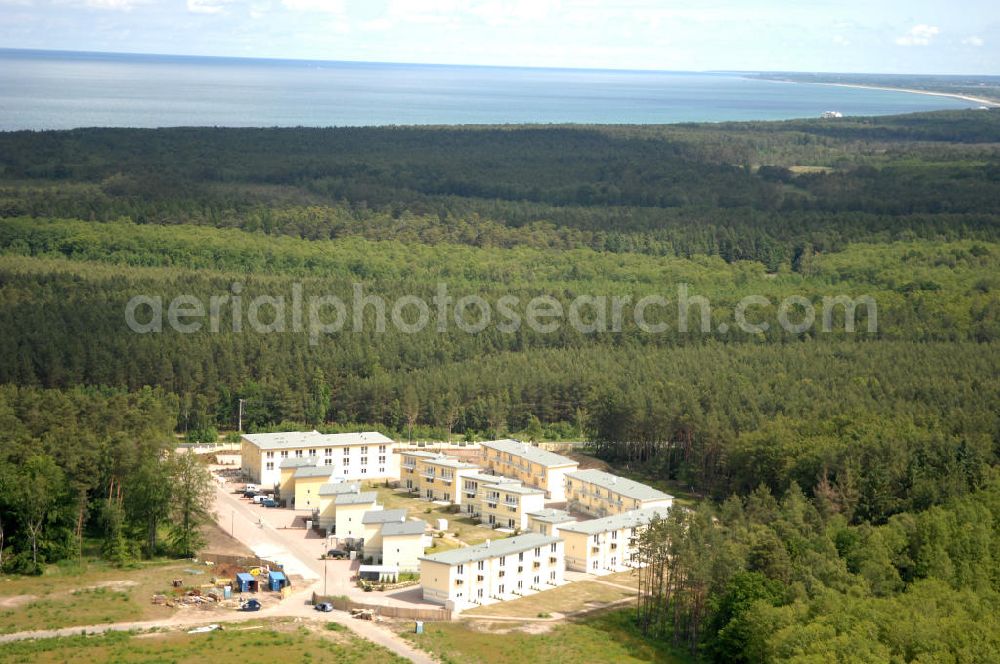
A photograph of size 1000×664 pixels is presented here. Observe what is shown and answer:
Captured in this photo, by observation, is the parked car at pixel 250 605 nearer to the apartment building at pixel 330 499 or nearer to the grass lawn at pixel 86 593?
the grass lawn at pixel 86 593

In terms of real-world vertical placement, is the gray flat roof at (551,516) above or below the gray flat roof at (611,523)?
below

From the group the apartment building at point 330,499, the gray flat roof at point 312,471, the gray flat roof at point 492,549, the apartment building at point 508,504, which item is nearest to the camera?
the gray flat roof at point 492,549

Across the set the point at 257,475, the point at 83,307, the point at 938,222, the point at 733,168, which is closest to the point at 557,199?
the point at 733,168

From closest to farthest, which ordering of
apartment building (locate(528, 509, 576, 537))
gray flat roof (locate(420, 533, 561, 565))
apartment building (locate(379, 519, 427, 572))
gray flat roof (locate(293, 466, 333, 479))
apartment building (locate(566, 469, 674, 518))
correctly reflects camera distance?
gray flat roof (locate(420, 533, 561, 565)), apartment building (locate(379, 519, 427, 572)), apartment building (locate(528, 509, 576, 537)), apartment building (locate(566, 469, 674, 518)), gray flat roof (locate(293, 466, 333, 479))

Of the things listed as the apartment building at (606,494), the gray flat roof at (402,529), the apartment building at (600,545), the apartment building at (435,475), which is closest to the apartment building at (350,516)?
the gray flat roof at (402,529)

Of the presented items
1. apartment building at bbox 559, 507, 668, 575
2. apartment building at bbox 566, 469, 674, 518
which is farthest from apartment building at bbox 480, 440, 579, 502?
Answer: apartment building at bbox 559, 507, 668, 575

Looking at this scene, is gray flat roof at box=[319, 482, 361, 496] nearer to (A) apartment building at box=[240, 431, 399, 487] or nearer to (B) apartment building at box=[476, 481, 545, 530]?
(A) apartment building at box=[240, 431, 399, 487]

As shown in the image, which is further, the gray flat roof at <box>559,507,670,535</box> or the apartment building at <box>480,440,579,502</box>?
the apartment building at <box>480,440,579,502</box>
